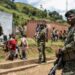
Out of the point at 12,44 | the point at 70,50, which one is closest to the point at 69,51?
the point at 70,50

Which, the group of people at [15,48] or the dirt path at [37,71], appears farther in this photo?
the group of people at [15,48]

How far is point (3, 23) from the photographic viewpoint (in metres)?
A: 28.2

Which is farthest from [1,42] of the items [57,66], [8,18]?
[57,66]

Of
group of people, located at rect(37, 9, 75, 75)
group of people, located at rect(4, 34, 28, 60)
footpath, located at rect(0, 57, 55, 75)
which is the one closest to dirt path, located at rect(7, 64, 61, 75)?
footpath, located at rect(0, 57, 55, 75)

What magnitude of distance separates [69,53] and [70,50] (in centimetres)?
7

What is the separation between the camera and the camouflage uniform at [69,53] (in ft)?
21.8

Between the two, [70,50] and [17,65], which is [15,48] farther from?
[70,50]

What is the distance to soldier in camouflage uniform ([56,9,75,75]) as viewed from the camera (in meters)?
6.64

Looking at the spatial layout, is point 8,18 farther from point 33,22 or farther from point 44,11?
point 44,11

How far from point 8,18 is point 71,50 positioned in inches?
886

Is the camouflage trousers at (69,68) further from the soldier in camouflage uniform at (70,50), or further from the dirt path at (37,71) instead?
the dirt path at (37,71)

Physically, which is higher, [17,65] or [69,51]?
[69,51]

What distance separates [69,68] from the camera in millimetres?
6652

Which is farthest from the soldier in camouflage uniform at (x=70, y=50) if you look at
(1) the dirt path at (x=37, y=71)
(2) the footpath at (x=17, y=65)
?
(2) the footpath at (x=17, y=65)
